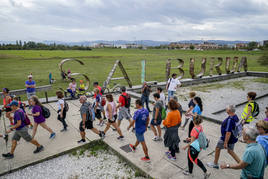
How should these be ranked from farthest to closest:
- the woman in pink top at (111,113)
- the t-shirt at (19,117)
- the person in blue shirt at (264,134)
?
the woman in pink top at (111,113), the t-shirt at (19,117), the person in blue shirt at (264,134)

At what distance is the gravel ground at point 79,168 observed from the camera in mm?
4352

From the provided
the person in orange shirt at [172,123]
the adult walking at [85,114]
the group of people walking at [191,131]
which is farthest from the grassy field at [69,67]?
the person in orange shirt at [172,123]

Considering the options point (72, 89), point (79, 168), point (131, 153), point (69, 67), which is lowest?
point (79, 168)

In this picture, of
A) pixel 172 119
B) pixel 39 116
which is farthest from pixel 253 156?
pixel 39 116

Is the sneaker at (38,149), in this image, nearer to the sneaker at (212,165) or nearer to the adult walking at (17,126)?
the adult walking at (17,126)

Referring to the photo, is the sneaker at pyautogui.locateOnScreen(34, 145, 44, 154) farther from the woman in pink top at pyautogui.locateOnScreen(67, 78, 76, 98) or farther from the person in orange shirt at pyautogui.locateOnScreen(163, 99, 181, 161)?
the woman in pink top at pyautogui.locateOnScreen(67, 78, 76, 98)

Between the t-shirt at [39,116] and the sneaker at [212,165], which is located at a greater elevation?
the t-shirt at [39,116]

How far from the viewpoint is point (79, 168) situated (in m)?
4.63

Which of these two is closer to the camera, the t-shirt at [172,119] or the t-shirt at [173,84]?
the t-shirt at [172,119]

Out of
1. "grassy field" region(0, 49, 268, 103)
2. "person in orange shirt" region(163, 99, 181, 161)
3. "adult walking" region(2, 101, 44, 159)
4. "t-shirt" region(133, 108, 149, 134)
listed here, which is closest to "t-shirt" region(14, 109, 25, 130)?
"adult walking" region(2, 101, 44, 159)

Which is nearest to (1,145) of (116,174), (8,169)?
(8,169)

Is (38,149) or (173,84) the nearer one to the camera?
(38,149)

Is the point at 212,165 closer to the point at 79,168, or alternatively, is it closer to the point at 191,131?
the point at 191,131

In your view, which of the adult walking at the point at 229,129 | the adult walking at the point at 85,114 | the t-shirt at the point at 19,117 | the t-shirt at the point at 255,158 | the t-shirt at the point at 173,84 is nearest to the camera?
the t-shirt at the point at 255,158
